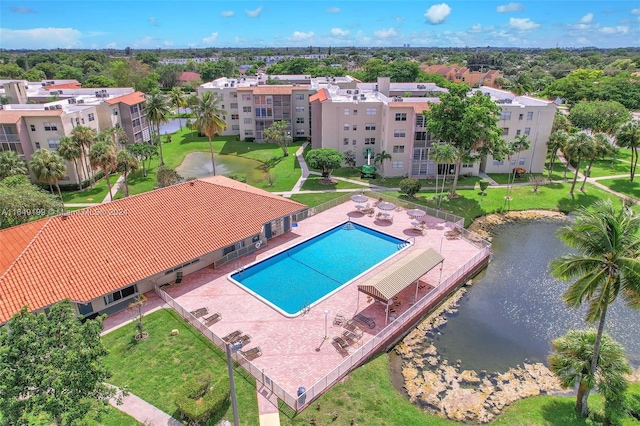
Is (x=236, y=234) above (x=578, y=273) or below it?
below

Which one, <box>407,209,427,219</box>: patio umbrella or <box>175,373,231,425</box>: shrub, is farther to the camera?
<box>407,209,427,219</box>: patio umbrella

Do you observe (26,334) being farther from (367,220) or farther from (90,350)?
(367,220)

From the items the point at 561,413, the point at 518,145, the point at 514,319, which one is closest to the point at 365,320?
the point at 514,319

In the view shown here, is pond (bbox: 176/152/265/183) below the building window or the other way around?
the other way around

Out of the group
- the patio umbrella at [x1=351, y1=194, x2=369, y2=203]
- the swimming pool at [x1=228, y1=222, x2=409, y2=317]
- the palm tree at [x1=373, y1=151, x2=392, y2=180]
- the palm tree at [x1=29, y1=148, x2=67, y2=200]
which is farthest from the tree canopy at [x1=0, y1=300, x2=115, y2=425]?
the palm tree at [x1=373, y1=151, x2=392, y2=180]

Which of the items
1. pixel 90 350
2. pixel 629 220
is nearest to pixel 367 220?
pixel 629 220

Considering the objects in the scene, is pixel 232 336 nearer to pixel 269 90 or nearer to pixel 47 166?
pixel 47 166

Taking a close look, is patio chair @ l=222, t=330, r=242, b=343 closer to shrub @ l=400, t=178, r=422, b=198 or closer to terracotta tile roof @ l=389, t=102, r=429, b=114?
shrub @ l=400, t=178, r=422, b=198
